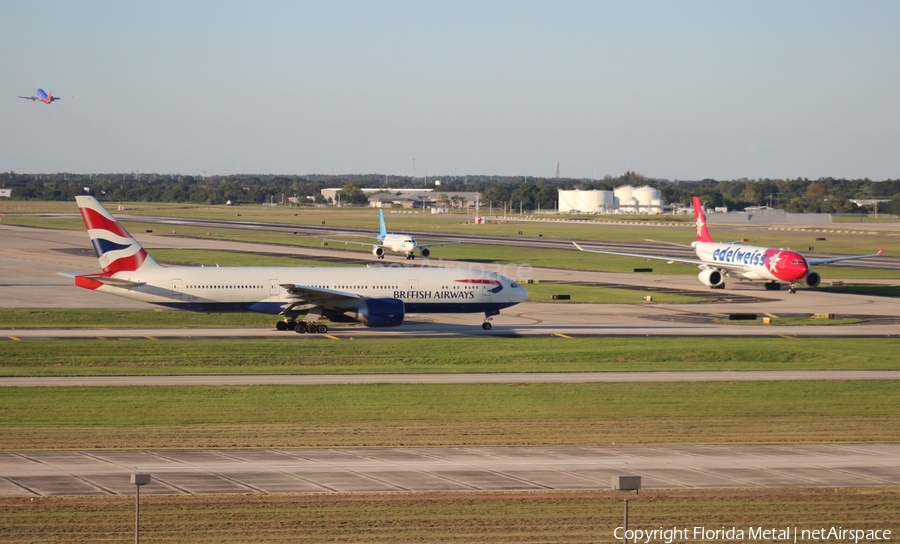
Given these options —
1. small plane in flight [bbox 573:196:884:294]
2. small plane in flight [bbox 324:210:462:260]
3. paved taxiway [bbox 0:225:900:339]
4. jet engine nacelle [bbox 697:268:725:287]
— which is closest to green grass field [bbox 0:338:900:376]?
paved taxiway [bbox 0:225:900:339]

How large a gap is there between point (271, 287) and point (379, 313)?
6443 millimetres

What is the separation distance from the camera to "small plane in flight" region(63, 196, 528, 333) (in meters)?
57.2

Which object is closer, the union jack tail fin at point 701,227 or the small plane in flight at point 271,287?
the small plane in flight at point 271,287

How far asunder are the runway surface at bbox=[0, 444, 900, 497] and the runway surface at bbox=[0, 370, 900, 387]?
12.0 m

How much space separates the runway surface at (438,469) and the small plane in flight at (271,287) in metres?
26.4

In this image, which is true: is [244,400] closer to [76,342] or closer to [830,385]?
[76,342]

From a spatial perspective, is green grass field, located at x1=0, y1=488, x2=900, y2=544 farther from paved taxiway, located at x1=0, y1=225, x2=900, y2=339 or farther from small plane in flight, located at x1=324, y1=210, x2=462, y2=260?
small plane in flight, located at x1=324, y1=210, x2=462, y2=260

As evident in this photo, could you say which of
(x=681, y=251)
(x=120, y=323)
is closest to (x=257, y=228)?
(x=681, y=251)

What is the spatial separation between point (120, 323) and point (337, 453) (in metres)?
33.7

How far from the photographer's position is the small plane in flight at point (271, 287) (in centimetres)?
5722

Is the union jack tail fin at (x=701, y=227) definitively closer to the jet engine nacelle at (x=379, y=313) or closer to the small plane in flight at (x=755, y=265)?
the small plane in flight at (x=755, y=265)

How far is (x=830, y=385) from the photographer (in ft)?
143

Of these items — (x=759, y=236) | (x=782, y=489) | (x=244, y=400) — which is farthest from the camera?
(x=759, y=236)

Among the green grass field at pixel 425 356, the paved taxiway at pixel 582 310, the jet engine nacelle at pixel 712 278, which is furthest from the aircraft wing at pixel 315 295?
the jet engine nacelle at pixel 712 278
